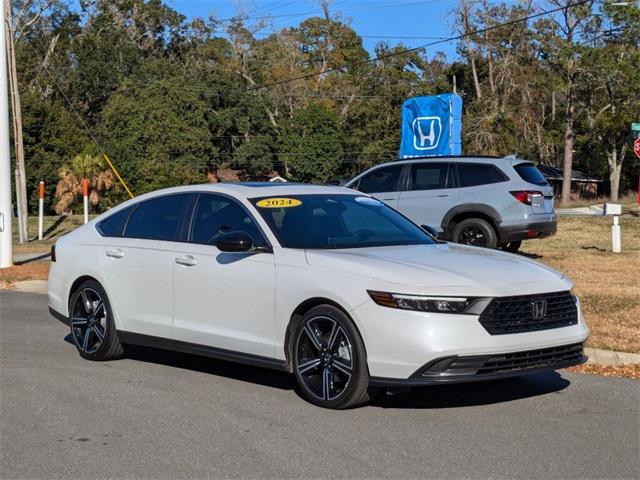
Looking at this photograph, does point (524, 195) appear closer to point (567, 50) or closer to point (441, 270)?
point (441, 270)

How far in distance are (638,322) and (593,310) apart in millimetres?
797

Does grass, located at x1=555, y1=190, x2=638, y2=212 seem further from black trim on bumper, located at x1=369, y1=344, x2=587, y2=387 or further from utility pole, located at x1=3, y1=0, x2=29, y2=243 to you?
black trim on bumper, located at x1=369, y1=344, x2=587, y2=387

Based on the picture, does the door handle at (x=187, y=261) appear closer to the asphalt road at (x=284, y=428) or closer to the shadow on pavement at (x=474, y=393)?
the asphalt road at (x=284, y=428)

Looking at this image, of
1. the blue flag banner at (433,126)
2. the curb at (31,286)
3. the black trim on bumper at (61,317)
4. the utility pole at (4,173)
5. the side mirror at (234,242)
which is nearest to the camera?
the side mirror at (234,242)

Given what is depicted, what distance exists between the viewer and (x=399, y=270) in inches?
251

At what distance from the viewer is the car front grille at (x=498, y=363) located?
6.09m

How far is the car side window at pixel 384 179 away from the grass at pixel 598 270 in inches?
116

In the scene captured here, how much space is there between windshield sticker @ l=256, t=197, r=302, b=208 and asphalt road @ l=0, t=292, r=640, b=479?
4.76 ft

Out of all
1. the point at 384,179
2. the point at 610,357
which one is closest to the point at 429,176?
the point at 384,179

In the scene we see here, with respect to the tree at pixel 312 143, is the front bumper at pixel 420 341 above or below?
below

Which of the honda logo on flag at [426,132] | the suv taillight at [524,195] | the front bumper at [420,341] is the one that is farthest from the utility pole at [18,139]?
the front bumper at [420,341]

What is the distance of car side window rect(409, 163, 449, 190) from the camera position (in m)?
16.2

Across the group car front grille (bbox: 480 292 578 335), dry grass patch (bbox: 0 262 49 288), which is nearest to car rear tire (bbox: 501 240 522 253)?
dry grass patch (bbox: 0 262 49 288)

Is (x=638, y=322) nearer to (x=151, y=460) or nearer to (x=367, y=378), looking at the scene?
(x=367, y=378)
